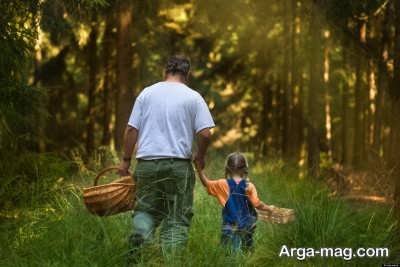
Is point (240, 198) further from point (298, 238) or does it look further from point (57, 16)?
point (57, 16)

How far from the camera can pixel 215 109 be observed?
91.9 feet

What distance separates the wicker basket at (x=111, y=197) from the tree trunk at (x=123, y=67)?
10.6 meters

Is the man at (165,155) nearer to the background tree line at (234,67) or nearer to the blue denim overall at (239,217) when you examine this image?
the blue denim overall at (239,217)

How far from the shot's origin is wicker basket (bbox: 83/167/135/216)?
731 centimetres

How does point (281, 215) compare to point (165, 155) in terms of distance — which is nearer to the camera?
point (165, 155)

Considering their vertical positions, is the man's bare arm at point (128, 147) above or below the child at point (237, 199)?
above

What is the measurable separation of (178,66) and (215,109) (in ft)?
67.1

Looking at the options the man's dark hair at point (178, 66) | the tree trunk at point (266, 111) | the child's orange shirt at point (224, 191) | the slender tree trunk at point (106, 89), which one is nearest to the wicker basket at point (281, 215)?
the child's orange shirt at point (224, 191)

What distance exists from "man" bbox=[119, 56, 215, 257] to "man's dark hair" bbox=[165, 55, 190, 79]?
13cm

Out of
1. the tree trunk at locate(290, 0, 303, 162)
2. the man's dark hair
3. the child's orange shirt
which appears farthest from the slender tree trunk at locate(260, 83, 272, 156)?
the man's dark hair

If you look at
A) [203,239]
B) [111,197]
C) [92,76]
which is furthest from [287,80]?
[111,197]

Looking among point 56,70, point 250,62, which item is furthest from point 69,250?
point 250,62

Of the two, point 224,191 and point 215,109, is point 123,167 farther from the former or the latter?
point 215,109

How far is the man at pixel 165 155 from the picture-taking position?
7371 millimetres
